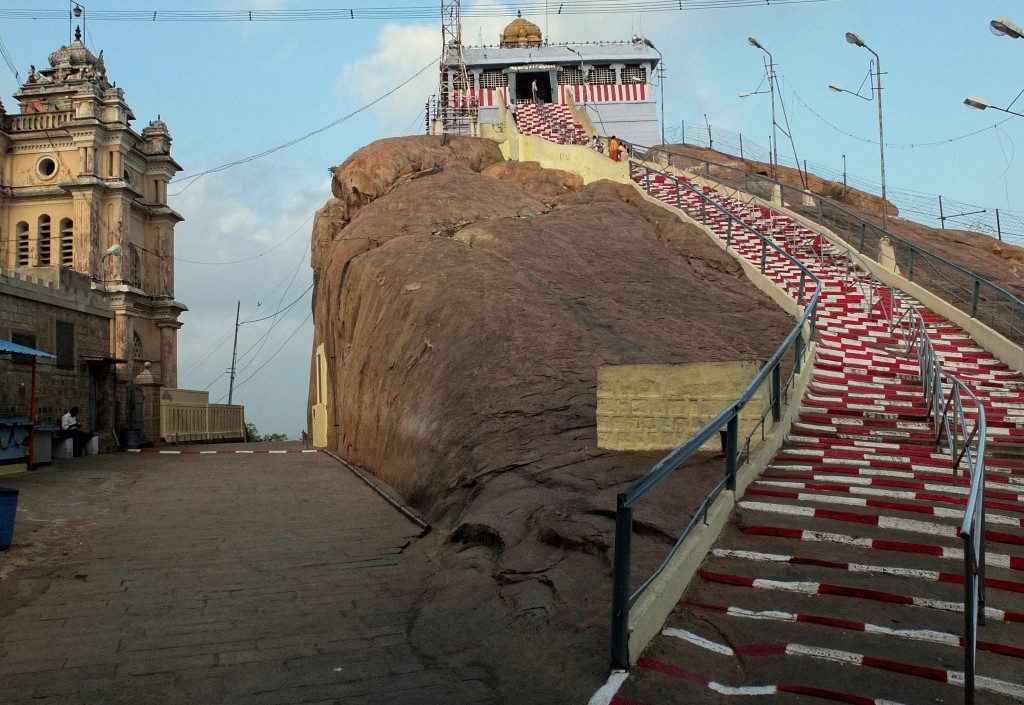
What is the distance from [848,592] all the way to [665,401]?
10.8 ft

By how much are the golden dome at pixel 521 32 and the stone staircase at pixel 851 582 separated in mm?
48738

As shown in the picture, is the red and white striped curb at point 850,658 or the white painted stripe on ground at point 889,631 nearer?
the red and white striped curb at point 850,658

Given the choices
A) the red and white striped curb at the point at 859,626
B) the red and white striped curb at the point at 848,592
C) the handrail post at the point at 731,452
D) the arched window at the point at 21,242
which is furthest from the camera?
the arched window at the point at 21,242

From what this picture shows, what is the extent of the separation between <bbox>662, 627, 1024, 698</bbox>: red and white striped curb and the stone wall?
58.8 ft

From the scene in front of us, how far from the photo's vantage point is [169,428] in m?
30.8

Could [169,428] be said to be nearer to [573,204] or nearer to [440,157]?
[440,157]

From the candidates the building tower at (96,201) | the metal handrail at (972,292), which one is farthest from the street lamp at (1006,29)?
the building tower at (96,201)

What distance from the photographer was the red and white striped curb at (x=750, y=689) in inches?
207

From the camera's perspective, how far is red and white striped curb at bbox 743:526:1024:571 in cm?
703

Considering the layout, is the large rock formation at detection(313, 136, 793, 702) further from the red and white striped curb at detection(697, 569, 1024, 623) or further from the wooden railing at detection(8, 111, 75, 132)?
the wooden railing at detection(8, 111, 75, 132)

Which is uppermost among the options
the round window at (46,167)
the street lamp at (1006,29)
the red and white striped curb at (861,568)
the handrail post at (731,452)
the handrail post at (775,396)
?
the round window at (46,167)

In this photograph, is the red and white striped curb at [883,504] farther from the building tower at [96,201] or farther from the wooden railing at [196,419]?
the building tower at [96,201]

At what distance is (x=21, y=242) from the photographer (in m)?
51.9

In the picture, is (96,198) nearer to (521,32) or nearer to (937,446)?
(521,32)
